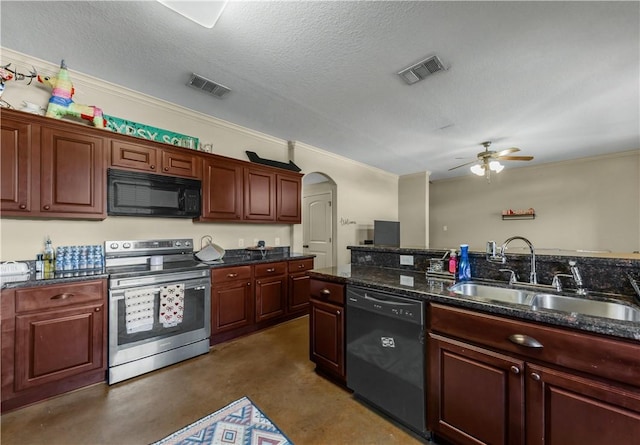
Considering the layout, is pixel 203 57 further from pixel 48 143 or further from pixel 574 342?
pixel 574 342

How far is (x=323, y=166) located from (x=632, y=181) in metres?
5.69

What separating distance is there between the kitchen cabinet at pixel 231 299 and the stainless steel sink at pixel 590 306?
2.63m

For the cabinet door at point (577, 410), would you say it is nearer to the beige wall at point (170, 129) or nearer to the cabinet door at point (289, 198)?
the cabinet door at point (289, 198)

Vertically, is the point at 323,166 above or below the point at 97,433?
above

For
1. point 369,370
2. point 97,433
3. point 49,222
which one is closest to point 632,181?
point 369,370

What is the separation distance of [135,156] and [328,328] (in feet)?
8.02

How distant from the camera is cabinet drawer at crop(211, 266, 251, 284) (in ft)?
9.17

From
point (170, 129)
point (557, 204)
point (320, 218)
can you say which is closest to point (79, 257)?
point (170, 129)

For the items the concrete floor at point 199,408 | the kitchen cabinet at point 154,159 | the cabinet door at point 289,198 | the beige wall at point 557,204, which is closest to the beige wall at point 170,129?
the cabinet door at point 289,198

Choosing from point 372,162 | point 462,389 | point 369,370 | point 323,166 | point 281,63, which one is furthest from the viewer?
point 372,162

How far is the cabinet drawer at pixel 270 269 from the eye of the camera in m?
3.19

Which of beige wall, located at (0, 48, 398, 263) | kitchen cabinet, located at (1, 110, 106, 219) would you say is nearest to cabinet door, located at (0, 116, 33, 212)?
kitchen cabinet, located at (1, 110, 106, 219)

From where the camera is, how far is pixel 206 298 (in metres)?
2.70

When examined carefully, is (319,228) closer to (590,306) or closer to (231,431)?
(231,431)
